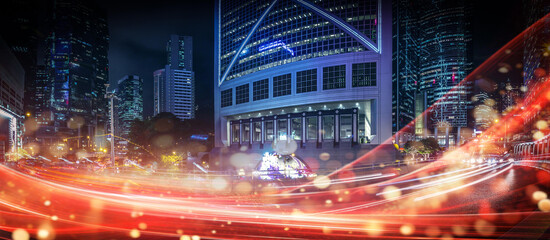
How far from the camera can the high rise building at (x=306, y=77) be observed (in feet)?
186

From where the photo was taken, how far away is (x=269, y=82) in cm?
6825

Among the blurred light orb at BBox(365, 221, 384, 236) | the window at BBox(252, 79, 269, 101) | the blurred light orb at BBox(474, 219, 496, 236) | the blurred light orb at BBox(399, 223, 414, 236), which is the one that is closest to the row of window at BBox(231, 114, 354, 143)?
the window at BBox(252, 79, 269, 101)

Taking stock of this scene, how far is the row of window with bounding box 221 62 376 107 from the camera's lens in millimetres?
57000

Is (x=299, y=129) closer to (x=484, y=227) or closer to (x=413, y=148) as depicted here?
(x=413, y=148)

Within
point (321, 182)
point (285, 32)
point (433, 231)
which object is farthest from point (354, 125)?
point (433, 231)

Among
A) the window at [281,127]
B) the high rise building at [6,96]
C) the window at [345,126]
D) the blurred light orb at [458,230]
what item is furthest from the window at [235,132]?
the blurred light orb at [458,230]

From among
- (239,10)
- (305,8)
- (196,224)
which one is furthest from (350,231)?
(239,10)

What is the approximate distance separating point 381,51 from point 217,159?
43220 millimetres

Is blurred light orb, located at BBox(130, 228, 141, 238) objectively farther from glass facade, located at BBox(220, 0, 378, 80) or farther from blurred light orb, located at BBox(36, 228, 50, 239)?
glass facade, located at BBox(220, 0, 378, 80)

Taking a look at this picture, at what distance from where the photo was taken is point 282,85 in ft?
217

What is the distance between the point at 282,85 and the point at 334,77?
11863 mm

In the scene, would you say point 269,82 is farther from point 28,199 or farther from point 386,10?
point 28,199

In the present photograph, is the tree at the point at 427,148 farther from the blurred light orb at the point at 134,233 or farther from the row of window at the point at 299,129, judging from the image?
the blurred light orb at the point at 134,233

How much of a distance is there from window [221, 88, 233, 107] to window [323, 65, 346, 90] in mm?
27100
